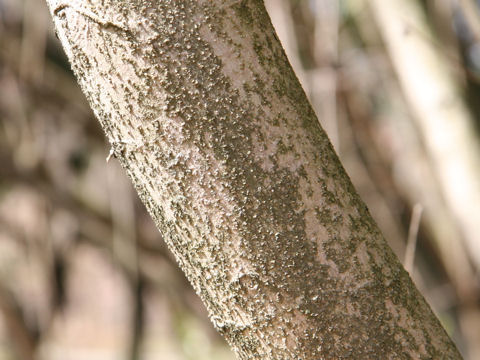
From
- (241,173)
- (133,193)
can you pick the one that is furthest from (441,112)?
(133,193)

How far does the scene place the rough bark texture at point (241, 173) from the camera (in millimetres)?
494

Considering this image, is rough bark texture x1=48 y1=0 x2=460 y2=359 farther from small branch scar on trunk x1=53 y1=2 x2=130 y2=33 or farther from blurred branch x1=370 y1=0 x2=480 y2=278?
blurred branch x1=370 y1=0 x2=480 y2=278

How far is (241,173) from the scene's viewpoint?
49 cm

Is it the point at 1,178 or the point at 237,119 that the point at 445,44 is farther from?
the point at 1,178

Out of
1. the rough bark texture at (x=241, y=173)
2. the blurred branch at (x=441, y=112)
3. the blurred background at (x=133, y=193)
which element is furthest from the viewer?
the blurred background at (x=133, y=193)

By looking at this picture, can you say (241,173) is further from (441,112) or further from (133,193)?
(133,193)

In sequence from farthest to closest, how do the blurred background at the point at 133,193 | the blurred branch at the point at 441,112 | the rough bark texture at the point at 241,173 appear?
the blurred background at the point at 133,193 < the blurred branch at the point at 441,112 < the rough bark texture at the point at 241,173

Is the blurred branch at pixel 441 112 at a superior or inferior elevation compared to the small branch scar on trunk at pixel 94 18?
inferior

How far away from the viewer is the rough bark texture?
1.62 ft

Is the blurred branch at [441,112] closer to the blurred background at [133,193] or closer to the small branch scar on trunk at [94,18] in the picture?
the blurred background at [133,193]

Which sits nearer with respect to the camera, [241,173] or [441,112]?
[241,173]

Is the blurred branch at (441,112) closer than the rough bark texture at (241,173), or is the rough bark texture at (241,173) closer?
the rough bark texture at (241,173)

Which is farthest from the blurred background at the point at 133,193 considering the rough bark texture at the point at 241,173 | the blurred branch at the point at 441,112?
the rough bark texture at the point at 241,173

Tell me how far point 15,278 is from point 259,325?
10.8 feet
